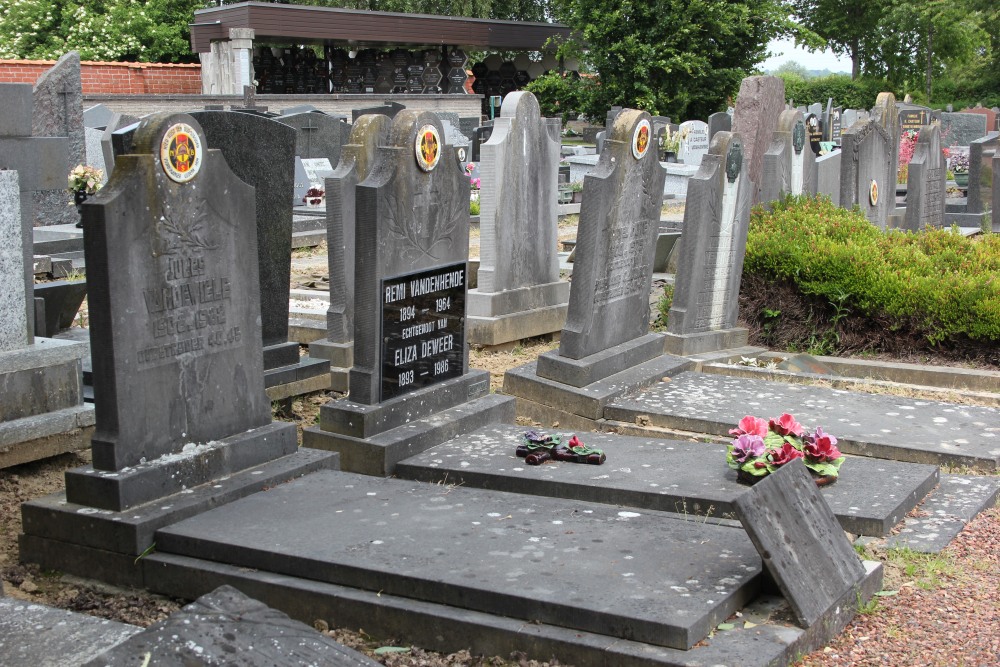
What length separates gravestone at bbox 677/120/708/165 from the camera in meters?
22.6

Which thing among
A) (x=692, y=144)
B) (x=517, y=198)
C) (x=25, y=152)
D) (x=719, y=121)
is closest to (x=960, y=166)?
(x=692, y=144)

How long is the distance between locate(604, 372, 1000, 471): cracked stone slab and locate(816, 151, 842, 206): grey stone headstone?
6.86 metres

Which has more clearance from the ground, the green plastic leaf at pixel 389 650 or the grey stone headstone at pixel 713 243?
the grey stone headstone at pixel 713 243

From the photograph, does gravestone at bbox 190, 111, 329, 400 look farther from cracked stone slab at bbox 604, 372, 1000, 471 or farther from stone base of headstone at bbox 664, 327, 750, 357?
stone base of headstone at bbox 664, 327, 750, 357

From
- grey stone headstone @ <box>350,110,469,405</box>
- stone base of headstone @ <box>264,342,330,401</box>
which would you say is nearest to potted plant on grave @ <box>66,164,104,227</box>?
stone base of headstone @ <box>264,342,330,401</box>

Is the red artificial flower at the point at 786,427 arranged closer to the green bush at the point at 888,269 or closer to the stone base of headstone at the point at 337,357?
the stone base of headstone at the point at 337,357

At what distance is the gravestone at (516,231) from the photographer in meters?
8.66

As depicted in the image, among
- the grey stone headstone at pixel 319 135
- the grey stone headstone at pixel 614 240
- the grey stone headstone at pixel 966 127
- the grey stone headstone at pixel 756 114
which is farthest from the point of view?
the grey stone headstone at pixel 966 127

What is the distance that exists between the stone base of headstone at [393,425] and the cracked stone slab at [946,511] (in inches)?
93.4

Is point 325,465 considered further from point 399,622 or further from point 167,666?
point 167,666

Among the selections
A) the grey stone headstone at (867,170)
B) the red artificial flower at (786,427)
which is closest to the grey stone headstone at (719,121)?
the grey stone headstone at (867,170)

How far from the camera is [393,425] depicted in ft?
19.2

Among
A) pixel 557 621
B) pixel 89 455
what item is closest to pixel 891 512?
pixel 557 621

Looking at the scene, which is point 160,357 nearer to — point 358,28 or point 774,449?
point 774,449
